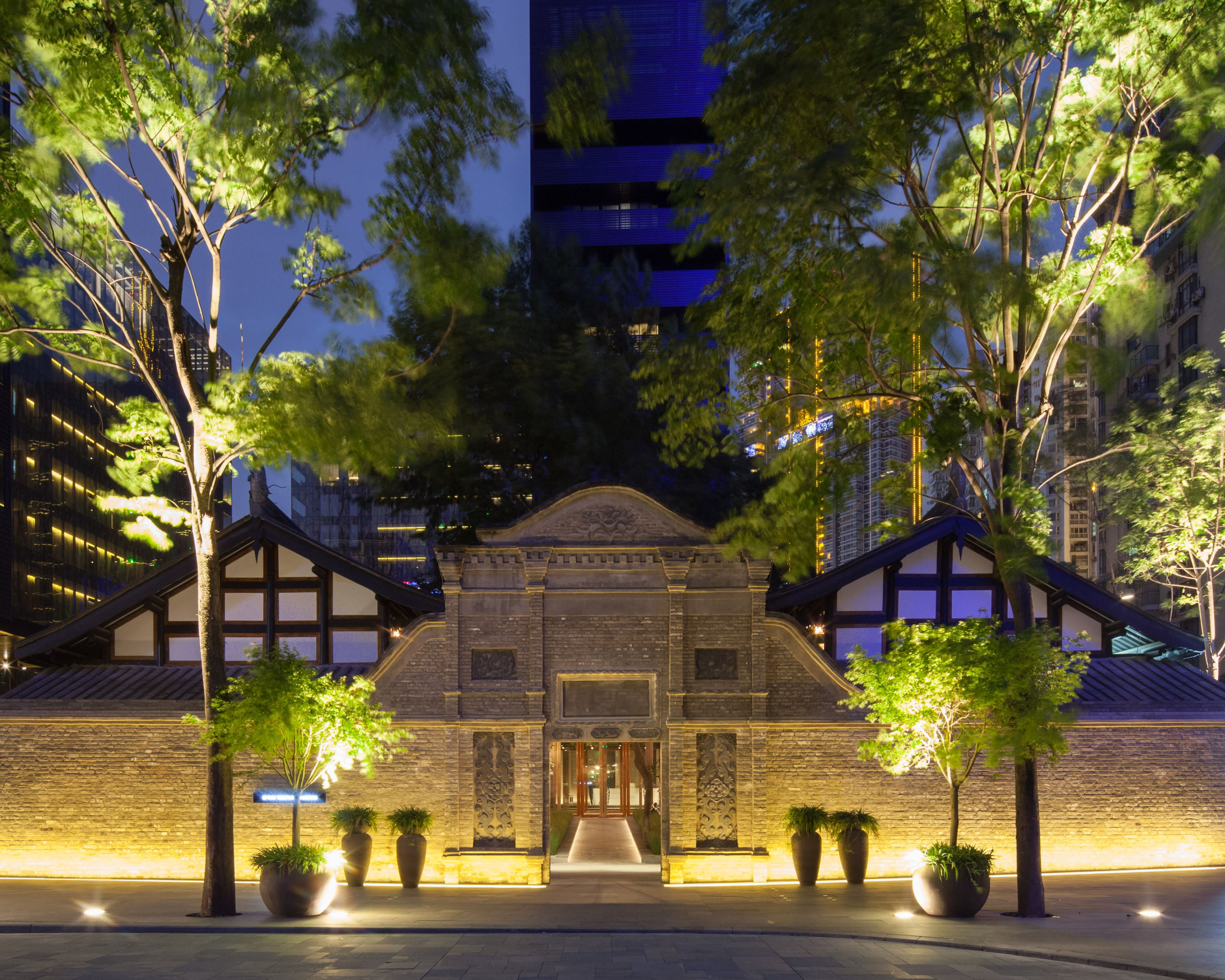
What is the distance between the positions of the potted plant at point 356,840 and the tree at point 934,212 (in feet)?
25.9

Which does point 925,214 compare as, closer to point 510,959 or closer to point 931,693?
point 931,693

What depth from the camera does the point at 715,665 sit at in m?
17.2

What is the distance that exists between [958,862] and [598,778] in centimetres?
2173

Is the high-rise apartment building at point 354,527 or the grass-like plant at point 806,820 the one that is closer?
the grass-like plant at point 806,820

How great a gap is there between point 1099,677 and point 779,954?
1012 centimetres

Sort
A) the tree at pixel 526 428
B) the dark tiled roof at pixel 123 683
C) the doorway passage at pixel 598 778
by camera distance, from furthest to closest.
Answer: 1. the doorway passage at pixel 598 778
2. the tree at pixel 526 428
3. the dark tiled roof at pixel 123 683

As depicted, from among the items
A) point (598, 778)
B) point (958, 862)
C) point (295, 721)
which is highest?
point (295, 721)

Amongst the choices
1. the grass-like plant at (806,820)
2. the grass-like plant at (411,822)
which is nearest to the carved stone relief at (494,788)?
the grass-like plant at (411,822)

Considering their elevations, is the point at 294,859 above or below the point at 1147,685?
below

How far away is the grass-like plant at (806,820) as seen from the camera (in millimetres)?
16594

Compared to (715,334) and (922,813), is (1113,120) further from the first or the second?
(922,813)

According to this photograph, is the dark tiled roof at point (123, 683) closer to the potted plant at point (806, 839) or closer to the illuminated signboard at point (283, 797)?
the illuminated signboard at point (283, 797)

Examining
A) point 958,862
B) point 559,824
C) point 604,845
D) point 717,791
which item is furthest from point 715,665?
point 559,824

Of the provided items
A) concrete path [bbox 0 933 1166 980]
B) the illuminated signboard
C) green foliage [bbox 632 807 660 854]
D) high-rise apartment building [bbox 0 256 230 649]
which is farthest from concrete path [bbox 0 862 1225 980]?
high-rise apartment building [bbox 0 256 230 649]
